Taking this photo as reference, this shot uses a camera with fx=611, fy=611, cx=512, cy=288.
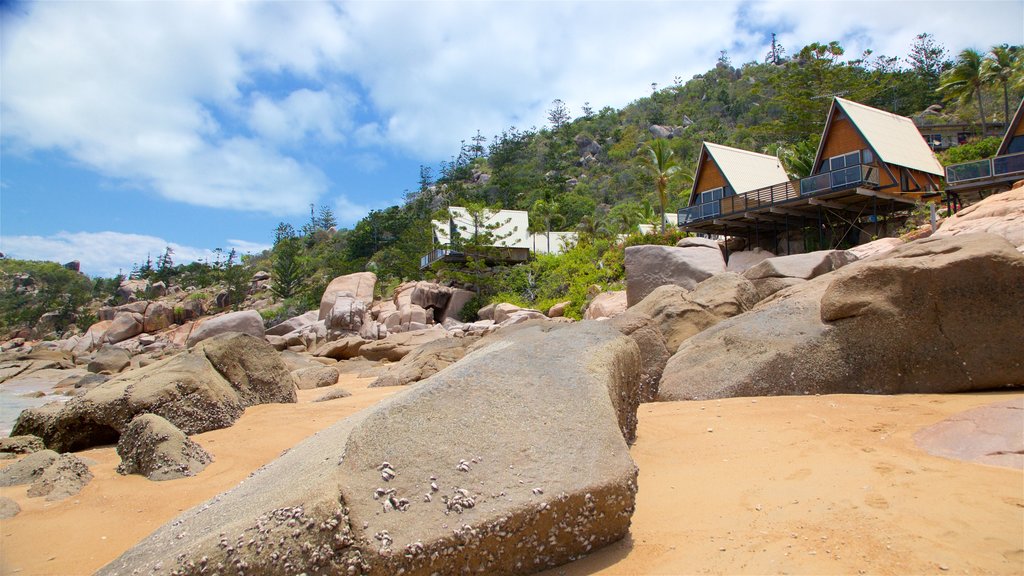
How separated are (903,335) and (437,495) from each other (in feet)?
15.2

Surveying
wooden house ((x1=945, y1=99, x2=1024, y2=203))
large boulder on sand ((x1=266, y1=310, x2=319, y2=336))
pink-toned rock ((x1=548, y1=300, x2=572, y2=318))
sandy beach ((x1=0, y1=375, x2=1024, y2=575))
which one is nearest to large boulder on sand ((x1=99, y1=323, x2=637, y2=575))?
sandy beach ((x1=0, y1=375, x2=1024, y2=575))

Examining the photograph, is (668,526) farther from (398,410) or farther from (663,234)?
(663,234)

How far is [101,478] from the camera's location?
474 cm

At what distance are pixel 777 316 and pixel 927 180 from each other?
22.4 metres

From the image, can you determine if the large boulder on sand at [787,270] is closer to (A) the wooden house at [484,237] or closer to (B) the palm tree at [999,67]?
(A) the wooden house at [484,237]

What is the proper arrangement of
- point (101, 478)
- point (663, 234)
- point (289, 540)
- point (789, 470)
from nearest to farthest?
point (289, 540) < point (789, 470) < point (101, 478) < point (663, 234)

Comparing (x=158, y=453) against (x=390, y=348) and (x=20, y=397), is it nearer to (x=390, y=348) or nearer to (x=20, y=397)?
(x=390, y=348)

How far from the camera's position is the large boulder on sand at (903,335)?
5016 mm

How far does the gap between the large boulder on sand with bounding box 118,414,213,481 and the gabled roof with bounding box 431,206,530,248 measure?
2974 cm

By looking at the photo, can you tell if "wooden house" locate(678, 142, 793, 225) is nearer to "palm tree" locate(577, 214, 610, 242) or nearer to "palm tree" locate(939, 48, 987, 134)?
"palm tree" locate(577, 214, 610, 242)

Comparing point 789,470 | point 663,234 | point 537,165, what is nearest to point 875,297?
point 789,470

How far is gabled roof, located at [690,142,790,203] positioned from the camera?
27.3 m

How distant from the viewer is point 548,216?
40.4m

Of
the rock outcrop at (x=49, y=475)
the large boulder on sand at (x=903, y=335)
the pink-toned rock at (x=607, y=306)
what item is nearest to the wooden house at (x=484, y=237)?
the pink-toned rock at (x=607, y=306)
